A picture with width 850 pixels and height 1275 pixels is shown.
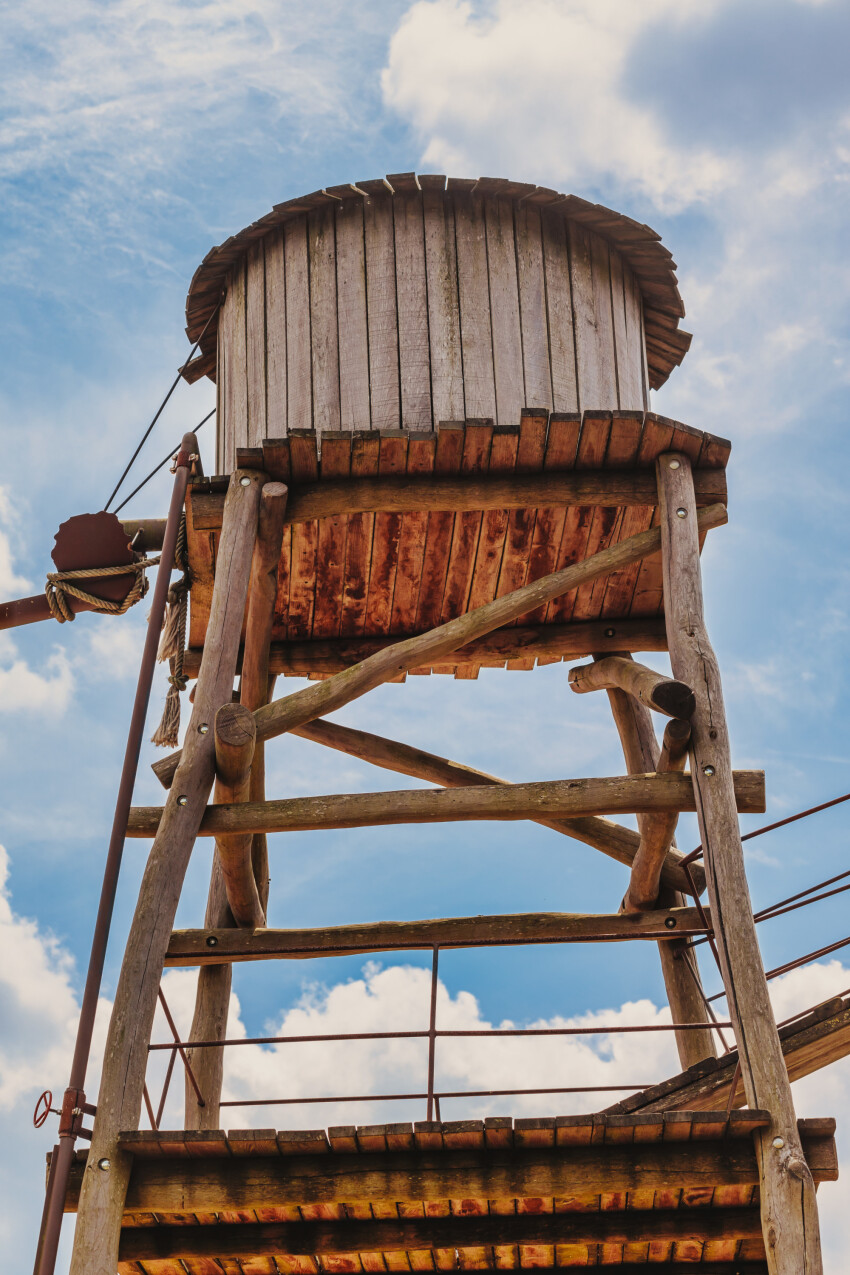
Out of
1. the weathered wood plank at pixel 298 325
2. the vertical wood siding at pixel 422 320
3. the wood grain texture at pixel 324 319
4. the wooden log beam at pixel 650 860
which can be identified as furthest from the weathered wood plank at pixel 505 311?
the wooden log beam at pixel 650 860

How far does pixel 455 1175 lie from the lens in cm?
528

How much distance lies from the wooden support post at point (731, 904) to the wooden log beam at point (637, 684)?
123mm

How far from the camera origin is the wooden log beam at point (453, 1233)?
5574 mm

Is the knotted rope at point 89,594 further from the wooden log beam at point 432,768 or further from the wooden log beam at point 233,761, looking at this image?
the wooden log beam at point 233,761

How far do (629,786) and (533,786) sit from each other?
41cm

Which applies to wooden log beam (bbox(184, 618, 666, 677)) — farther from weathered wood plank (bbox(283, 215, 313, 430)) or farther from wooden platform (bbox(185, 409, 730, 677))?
weathered wood plank (bbox(283, 215, 313, 430))

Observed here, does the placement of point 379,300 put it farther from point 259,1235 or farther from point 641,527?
point 259,1235

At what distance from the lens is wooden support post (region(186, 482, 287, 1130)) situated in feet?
25.3

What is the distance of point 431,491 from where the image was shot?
7465mm

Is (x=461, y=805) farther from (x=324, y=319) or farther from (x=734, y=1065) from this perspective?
(x=324, y=319)

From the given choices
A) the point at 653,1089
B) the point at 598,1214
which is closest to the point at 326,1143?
the point at 598,1214

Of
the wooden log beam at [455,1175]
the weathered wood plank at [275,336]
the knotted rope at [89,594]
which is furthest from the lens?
the knotted rope at [89,594]

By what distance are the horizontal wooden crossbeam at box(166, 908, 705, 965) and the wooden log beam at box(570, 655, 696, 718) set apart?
119 centimetres

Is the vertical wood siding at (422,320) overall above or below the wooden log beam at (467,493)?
above
